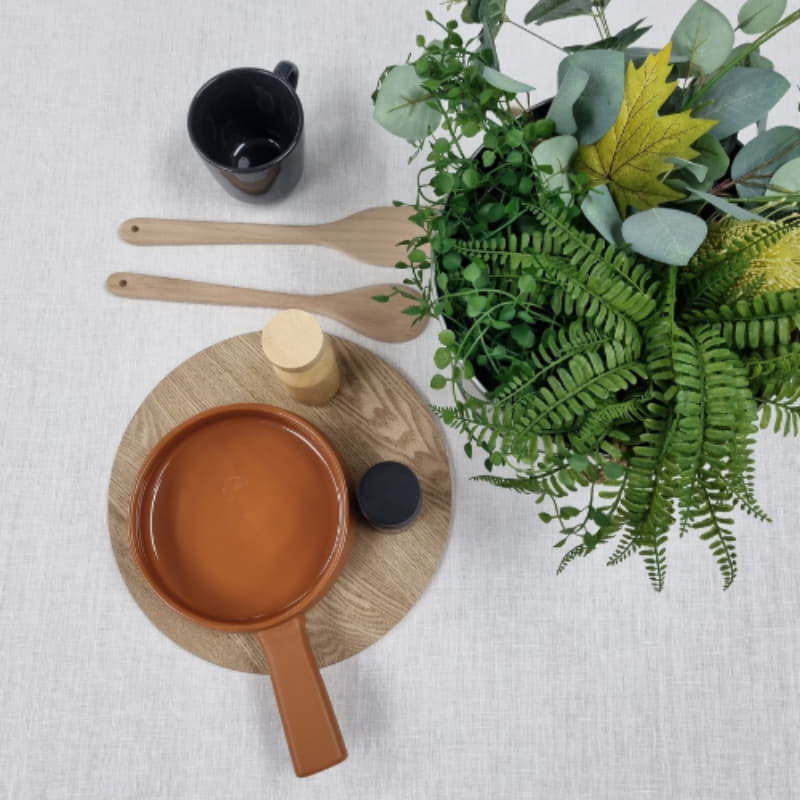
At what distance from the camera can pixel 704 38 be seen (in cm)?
43

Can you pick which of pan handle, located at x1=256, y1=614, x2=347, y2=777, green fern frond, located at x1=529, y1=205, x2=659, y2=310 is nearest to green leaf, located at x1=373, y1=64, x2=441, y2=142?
green fern frond, located at x1=529, y1=205, x2=659, y2=310

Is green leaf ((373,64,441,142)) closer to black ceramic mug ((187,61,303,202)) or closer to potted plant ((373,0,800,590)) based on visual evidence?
potted plant ((373,0,800,590))

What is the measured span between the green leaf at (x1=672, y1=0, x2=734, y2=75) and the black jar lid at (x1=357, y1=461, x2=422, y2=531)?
343 millimetres

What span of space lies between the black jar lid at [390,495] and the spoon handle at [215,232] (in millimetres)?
233

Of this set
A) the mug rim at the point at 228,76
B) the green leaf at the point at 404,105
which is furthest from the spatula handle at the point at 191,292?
the green leaf at the point at 404,105

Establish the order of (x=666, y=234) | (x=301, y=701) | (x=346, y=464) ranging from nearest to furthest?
(x=666, y=234) < (x=301, y=701) < (x=346, y=464)

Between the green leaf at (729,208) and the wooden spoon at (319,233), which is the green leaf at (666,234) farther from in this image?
the wooden spoon at (319,233)

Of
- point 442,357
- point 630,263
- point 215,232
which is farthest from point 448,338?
point 215,232

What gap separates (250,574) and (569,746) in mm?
309

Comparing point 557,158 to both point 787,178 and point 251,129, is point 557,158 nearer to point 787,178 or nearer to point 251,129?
point 787,178

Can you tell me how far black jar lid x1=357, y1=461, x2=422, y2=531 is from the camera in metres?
0.57

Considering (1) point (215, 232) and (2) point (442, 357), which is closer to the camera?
(2) point (442, 357)

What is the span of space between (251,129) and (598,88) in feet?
1.22

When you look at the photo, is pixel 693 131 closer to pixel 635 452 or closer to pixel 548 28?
pixel 635 452
